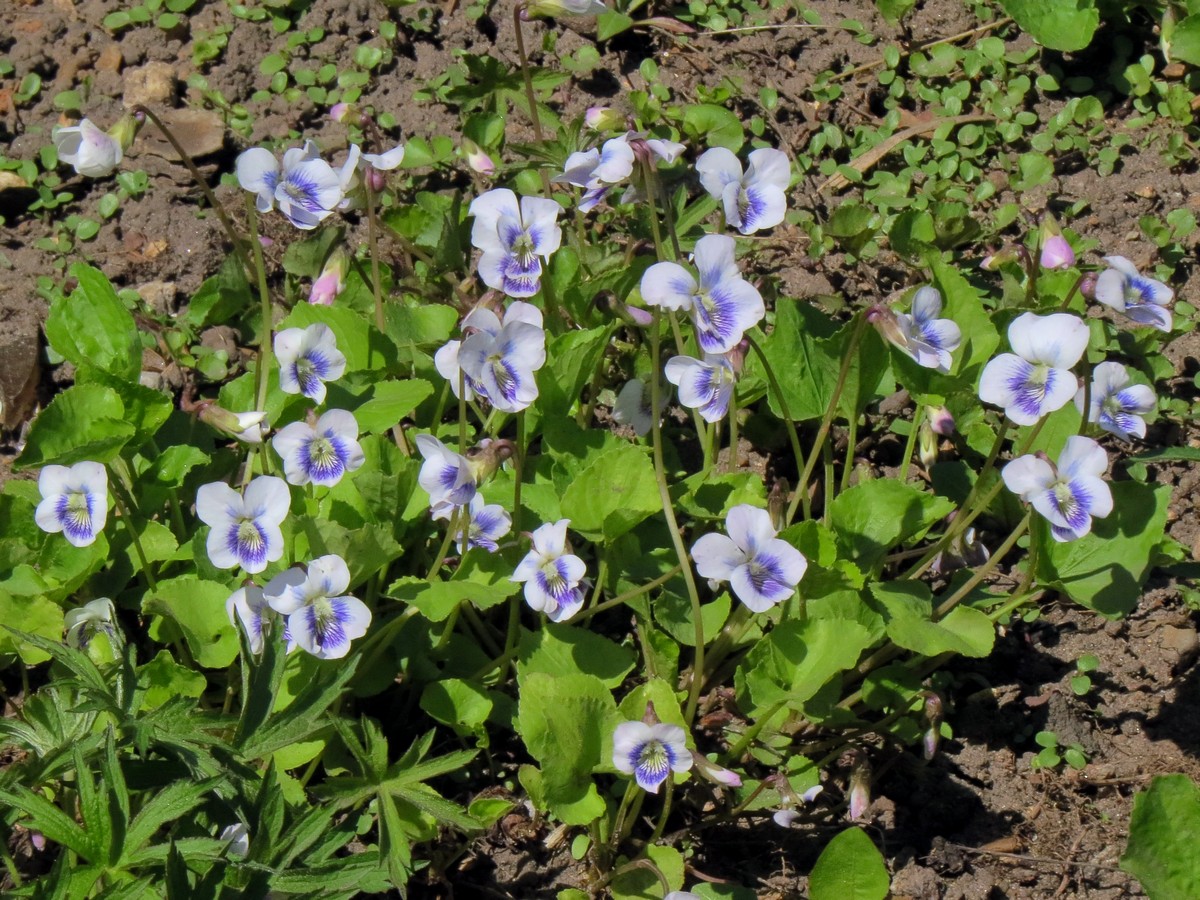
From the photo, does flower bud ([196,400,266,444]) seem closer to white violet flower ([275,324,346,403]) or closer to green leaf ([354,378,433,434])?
white violet flower ([275,324,346,403])

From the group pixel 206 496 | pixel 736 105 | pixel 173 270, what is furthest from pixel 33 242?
pixel 736 105

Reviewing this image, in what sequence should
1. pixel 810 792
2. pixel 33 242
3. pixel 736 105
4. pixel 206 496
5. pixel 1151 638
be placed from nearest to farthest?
pixel 206 496, pixel 810 792, pixel 1151 638, pixel 33 242, pixel 736 105

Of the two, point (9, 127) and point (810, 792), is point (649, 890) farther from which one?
point (9, 127)

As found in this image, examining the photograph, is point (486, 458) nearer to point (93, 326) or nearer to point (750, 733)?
point (750, 733)

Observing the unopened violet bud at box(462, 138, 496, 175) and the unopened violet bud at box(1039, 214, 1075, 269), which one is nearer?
the unopened violet bud at box(1039, 214, 1075, 269)

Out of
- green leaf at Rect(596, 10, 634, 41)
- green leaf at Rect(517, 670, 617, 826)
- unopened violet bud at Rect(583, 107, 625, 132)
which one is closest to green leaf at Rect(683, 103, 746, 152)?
green leaf at Rect(596, 10, 634, 41)

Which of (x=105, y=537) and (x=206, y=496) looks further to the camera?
(x=105, y=537)
